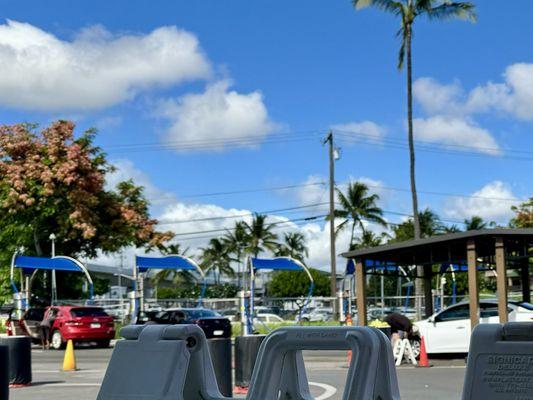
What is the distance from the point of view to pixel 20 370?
14852 mm

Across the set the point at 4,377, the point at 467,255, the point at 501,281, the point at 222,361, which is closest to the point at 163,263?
the point at 467,255

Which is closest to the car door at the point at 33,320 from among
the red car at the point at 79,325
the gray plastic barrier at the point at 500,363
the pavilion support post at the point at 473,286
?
the red car at the point at 79,325

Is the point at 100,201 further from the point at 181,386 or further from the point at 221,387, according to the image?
the point at 181,386

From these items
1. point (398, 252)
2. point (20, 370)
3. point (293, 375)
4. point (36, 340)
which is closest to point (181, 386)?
point (293, 375)

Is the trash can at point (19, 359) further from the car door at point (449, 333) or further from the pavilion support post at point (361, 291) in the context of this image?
the pavilion support post at point (361, 291)

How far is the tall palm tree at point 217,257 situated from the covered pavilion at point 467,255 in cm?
6261

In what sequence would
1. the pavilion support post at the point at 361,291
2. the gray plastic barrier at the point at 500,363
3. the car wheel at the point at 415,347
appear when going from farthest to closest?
the pavilion support post at the point at 361,291 < the car wheel at the point at 415,347 < the gray plastic barrier at the point at 500,363

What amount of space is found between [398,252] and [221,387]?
1425 centimetres

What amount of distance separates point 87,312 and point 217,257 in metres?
59.7

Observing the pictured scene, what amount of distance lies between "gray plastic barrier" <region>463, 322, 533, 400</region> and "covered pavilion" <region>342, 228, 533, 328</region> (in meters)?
16.9

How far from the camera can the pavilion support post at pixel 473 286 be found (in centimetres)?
2086

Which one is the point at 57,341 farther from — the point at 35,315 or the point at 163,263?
the point at 163,263

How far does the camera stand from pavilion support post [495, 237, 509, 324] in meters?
20.7

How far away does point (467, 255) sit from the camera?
23062 millimetres
